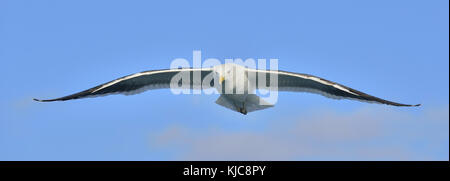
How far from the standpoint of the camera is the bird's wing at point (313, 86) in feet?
58.2

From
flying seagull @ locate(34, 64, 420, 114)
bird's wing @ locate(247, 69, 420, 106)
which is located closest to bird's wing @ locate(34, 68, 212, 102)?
flying seagull @ locate(34, 64, 420, 114)

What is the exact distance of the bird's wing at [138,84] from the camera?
1817 centimetres

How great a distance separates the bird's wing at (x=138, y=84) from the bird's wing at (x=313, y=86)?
74.0 inches

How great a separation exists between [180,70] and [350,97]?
200 inches

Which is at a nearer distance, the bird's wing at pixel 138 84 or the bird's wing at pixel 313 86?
Result: the bird's wing at pixel 313 86

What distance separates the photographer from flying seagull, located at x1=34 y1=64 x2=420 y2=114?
17672mm

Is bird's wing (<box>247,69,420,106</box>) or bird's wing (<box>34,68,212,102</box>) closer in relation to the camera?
bird's wing (<box>247,69,420,106</box>)

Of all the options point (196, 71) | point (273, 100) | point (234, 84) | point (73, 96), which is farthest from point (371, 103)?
point (73, 96)

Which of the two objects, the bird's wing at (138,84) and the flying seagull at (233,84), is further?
the bird's wing at (138,84)

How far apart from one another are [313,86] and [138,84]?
17.4 feet

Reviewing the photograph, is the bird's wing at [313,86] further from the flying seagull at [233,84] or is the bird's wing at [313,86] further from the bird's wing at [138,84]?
the bird's wing at [138,84]

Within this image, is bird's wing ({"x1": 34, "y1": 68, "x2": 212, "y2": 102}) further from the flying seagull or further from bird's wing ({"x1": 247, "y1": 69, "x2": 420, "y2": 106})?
bird's wing ({"x1": 247, "y1": 69, "x2": 420, "y2": 106})

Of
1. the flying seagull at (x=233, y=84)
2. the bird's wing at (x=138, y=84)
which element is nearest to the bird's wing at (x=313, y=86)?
the flying seagull at (x=233, y=84)

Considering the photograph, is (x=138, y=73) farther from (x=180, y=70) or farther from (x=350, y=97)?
(x=350, y=97)
